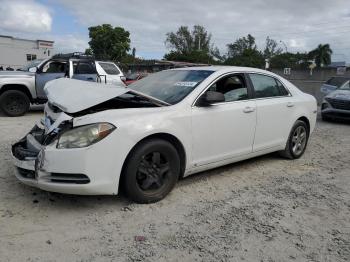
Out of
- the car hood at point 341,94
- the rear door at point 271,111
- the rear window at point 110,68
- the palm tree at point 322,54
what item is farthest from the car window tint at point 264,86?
the palm tree at point 322,54

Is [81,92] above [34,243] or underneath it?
above

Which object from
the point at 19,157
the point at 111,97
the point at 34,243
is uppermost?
the point at 111,97

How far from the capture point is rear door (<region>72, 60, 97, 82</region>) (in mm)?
11898

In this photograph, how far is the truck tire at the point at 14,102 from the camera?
10.8 m

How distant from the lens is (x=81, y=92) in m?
4.50

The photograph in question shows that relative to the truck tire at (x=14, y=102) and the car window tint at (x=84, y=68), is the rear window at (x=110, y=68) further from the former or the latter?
the truck tire at (x=14, y=102)

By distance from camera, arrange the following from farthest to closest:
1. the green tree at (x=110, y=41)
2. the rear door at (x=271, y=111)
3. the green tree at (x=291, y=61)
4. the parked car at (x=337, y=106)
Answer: the green tree at (x=291, y=61), the green tree at (x=110, y=41), the parked car at (x=337, y=106), the rear door at (x=271, y=111)

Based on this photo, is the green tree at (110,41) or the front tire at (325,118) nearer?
the front tire at (325,118)

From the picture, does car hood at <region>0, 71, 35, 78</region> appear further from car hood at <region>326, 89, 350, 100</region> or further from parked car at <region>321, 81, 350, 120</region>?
car hood at <region>326, 89, 350, 100</region>

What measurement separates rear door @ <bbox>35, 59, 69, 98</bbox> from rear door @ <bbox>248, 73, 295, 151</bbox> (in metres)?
7.27

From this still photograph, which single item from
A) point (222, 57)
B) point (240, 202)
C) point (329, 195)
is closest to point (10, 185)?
point (240, 202)

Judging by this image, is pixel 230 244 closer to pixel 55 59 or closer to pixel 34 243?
pixel 34 243

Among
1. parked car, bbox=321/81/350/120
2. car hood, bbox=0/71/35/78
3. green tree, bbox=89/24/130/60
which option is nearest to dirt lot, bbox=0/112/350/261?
car hood, bbox=0/71/35/78

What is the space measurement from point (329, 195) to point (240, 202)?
1.19 metres
